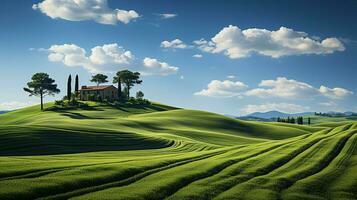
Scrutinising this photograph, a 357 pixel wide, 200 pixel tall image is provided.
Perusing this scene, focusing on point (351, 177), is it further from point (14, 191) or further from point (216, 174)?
point (14, 191)

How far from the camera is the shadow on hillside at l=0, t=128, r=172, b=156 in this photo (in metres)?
48.8

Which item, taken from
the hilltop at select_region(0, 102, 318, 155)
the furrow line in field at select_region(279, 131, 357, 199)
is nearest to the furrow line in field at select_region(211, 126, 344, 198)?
the furrow line in field at select_region(279, 131, 357, 199)

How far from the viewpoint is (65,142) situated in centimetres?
5616

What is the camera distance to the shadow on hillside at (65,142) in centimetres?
4881

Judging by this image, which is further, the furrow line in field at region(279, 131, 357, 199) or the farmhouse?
the farmhouse

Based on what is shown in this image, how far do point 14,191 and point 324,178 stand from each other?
72.2 feet

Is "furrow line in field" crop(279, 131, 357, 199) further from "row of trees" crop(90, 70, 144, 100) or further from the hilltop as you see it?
"row of trees" crop(90, 70, 144, 100)

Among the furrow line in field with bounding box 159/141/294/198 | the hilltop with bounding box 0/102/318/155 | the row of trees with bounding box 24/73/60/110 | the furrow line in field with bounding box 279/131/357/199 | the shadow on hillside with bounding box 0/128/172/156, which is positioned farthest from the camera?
the row of trees with bounding box 24/73/60/110

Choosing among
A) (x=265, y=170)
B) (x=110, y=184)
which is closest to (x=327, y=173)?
(x=265, y=170)

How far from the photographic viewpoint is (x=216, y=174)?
28.8 meters

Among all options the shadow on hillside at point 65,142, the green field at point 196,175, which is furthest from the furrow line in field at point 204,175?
the shadow on hillside at point 65,142

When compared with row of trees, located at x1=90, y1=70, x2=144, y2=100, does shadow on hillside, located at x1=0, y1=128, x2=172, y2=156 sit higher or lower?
lower

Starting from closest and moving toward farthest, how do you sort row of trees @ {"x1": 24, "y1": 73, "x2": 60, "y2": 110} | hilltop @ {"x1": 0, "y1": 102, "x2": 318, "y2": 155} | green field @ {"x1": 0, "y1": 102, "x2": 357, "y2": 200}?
1. green field @ {"x1": 0, "y1": 102, "x2": 357, "y2": 200}
2. hilltop @ {"x1": 0, "y1": 102, "x2": 318, "y2": 155}
3. row of trees @ {"x1": 24, "y1": 73, "x2": 60, "y2": 110}

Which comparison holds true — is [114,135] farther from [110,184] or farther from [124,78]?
[124,78]
